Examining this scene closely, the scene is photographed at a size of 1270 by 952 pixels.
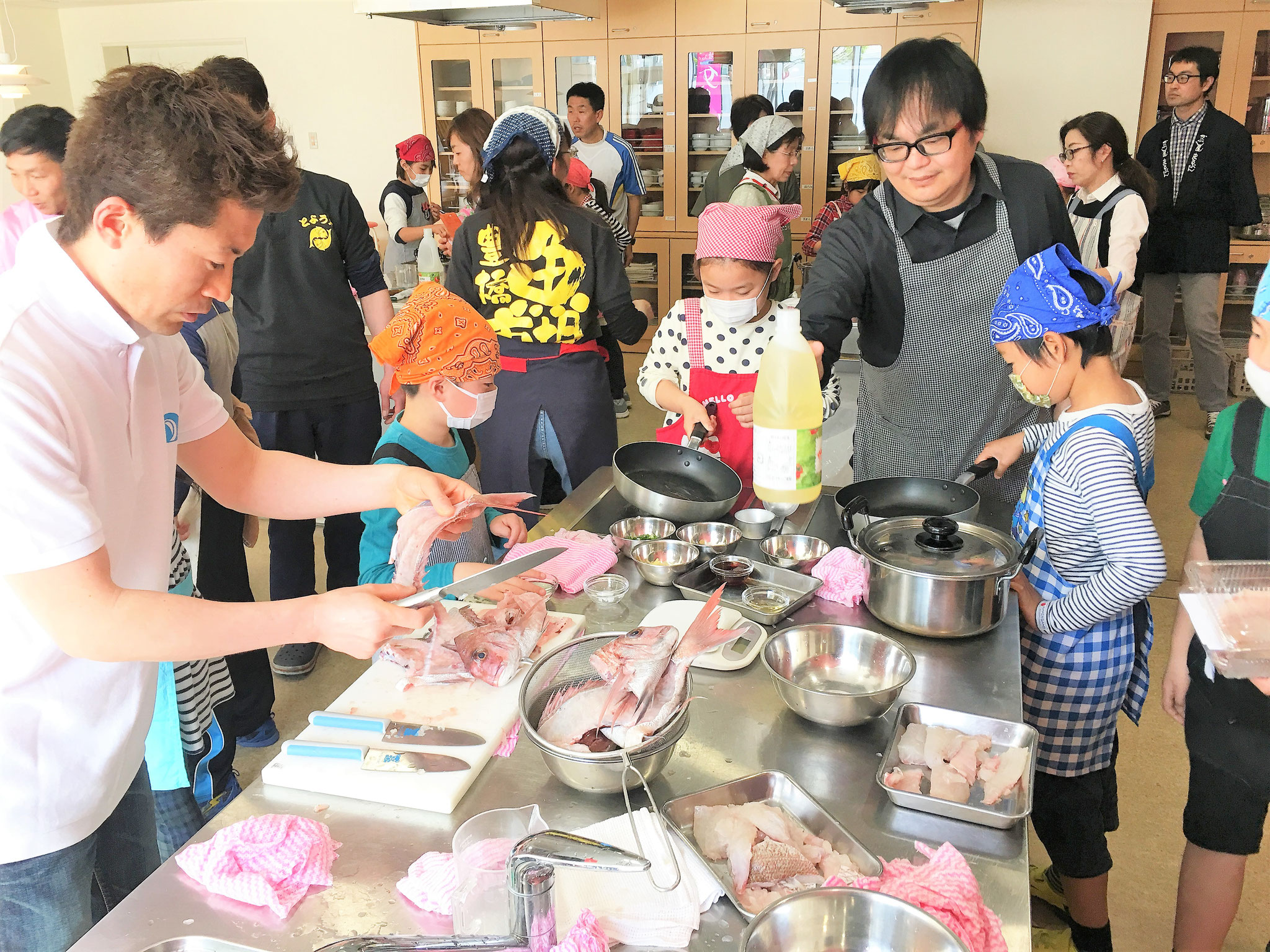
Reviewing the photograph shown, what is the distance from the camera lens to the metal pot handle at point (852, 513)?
1634 millimetres

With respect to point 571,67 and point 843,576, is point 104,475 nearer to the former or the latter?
point 843,576

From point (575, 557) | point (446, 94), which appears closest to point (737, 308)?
point (575, 557)

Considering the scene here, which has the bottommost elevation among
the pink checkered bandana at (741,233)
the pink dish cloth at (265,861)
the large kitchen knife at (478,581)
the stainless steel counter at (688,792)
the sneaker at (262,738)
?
the sneaker at (262,738)

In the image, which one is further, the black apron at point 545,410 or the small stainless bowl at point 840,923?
the black apron at point 545,410

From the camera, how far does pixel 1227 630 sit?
1.30 metres

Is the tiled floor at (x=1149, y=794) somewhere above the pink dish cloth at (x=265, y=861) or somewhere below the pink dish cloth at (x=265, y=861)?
below

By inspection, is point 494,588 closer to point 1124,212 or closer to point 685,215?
point 1124,212

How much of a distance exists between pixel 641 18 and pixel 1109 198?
12.8 feet

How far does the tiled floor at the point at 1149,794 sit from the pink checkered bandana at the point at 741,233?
1.70 metres

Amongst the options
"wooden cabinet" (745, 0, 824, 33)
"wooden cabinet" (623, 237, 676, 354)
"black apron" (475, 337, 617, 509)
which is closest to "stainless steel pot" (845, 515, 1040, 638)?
"black apron" (475, 337, 617, 509)

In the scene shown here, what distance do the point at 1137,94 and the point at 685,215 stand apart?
3.22m

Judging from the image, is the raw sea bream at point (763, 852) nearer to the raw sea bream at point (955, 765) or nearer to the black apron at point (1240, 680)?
the raw sea bream at point (955, 765)

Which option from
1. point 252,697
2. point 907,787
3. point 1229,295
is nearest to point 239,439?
point 907,787

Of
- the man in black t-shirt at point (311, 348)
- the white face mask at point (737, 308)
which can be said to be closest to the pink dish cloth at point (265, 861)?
the white face mask at point (737, 308)
